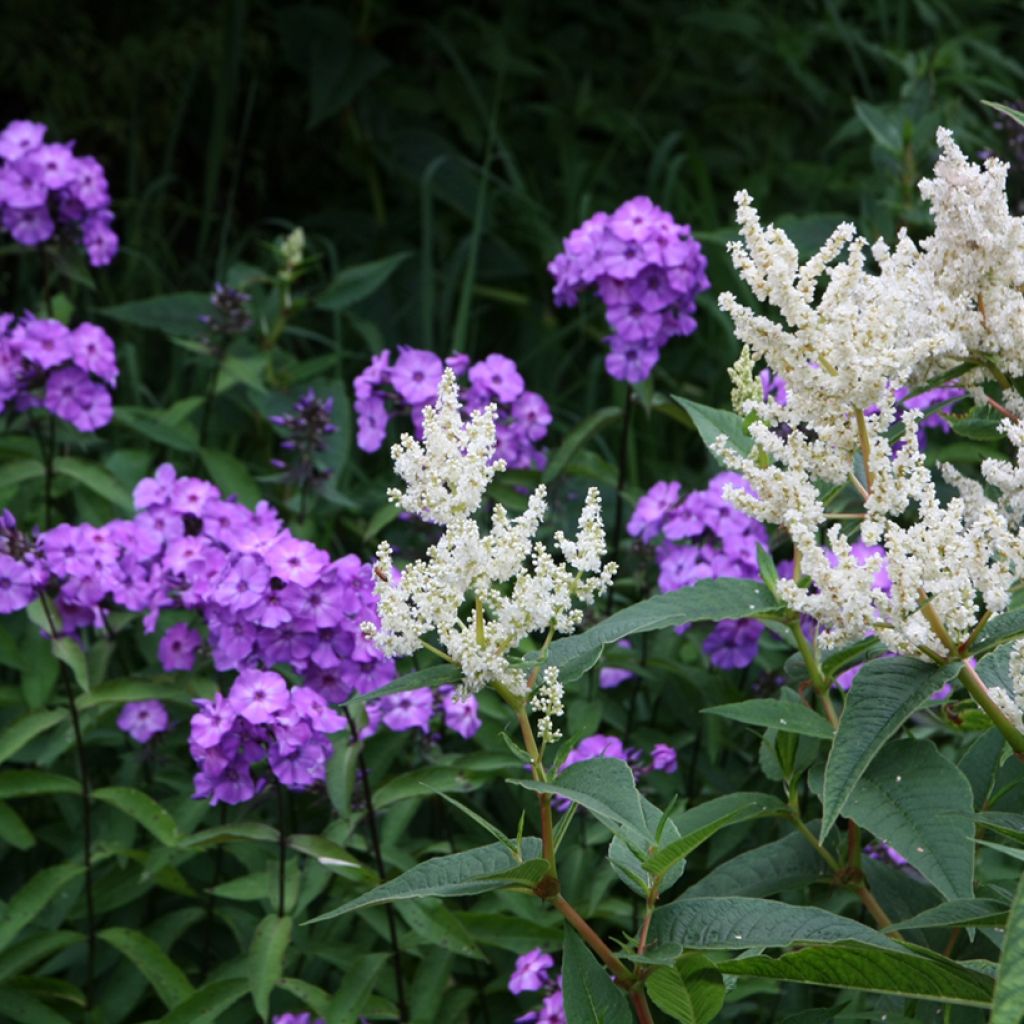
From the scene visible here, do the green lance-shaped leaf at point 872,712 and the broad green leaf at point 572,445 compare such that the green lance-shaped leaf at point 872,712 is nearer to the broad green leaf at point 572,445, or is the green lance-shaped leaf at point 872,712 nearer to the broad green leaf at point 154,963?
the broad green leaf at point 154,963

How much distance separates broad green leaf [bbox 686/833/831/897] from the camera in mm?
1759

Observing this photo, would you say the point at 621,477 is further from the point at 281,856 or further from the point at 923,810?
the point at 923,810

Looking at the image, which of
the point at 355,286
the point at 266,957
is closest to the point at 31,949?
the point at 266,957

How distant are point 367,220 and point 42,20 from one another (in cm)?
134

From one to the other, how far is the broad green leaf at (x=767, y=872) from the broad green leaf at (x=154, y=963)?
967 mm

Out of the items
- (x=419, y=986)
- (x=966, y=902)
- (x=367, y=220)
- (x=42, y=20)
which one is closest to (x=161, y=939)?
(x=419, y=986)

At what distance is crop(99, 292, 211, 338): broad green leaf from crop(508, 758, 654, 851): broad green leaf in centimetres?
239

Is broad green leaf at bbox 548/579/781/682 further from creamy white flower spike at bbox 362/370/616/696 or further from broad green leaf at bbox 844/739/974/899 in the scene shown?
broad green leaf at bbox 844/739/974/899

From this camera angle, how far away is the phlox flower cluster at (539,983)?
224cm

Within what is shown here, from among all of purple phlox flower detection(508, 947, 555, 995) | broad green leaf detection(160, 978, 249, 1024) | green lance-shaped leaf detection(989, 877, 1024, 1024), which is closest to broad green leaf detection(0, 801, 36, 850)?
broad green leaf detection(160, 978, 249, 1024)

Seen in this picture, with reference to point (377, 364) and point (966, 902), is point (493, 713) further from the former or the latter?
point (966, 902)

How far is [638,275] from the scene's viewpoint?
2891mm

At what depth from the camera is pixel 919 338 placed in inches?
59.0

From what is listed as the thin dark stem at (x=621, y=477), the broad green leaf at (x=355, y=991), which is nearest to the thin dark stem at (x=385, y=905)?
the broad green leaf at (x=355, y=991)
